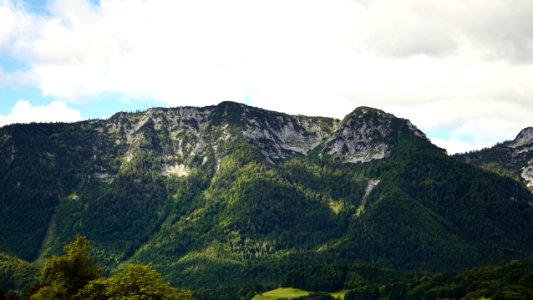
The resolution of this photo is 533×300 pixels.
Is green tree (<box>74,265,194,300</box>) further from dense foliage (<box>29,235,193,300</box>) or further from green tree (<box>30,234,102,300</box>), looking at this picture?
green tree (<box>30,234,102,300</box>)

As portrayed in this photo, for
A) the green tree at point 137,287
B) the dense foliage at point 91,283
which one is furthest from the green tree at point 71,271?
the green tree at point 137,287

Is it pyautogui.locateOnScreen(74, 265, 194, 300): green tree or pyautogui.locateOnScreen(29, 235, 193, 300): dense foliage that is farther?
pyautogui.locateOnScreen(29, 235, 193, 300): dense foliage

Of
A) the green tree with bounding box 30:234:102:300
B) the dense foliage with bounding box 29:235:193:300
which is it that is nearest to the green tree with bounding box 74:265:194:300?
the dense foliage with bounding box 29:235:193:300

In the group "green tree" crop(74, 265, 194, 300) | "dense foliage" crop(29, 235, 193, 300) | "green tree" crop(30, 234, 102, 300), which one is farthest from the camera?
"green tree" crop(30, 234, 102, 300)

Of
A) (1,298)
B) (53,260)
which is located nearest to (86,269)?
(53,260)

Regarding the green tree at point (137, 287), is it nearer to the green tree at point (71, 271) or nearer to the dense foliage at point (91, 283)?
the dense foliage at point (91, 283)

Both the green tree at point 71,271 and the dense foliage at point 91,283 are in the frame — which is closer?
the dense foliage at point 91,283

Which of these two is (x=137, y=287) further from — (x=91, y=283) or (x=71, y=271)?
(x=71, y=271)

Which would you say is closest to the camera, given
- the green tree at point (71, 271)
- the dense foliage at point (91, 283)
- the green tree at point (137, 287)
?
the green tree at point (137, 287)

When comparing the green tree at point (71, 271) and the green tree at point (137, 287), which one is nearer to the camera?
the green tree at point (137, 287)

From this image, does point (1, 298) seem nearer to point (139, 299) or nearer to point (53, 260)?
point (53, 260)

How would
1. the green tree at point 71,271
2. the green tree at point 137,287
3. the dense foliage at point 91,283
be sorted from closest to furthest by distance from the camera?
the green tree at point 137,287 → the dense foliage at point 91,283 → the green tree at point 71,271

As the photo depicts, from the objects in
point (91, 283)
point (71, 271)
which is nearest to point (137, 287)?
point (91, 283)

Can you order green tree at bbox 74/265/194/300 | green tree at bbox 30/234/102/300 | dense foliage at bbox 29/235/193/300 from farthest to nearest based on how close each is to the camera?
green tree at bbox 30/234/102/300 → dense foliage at bbox 29/235/193/300 → green tree at bbox 74/265/194/300
